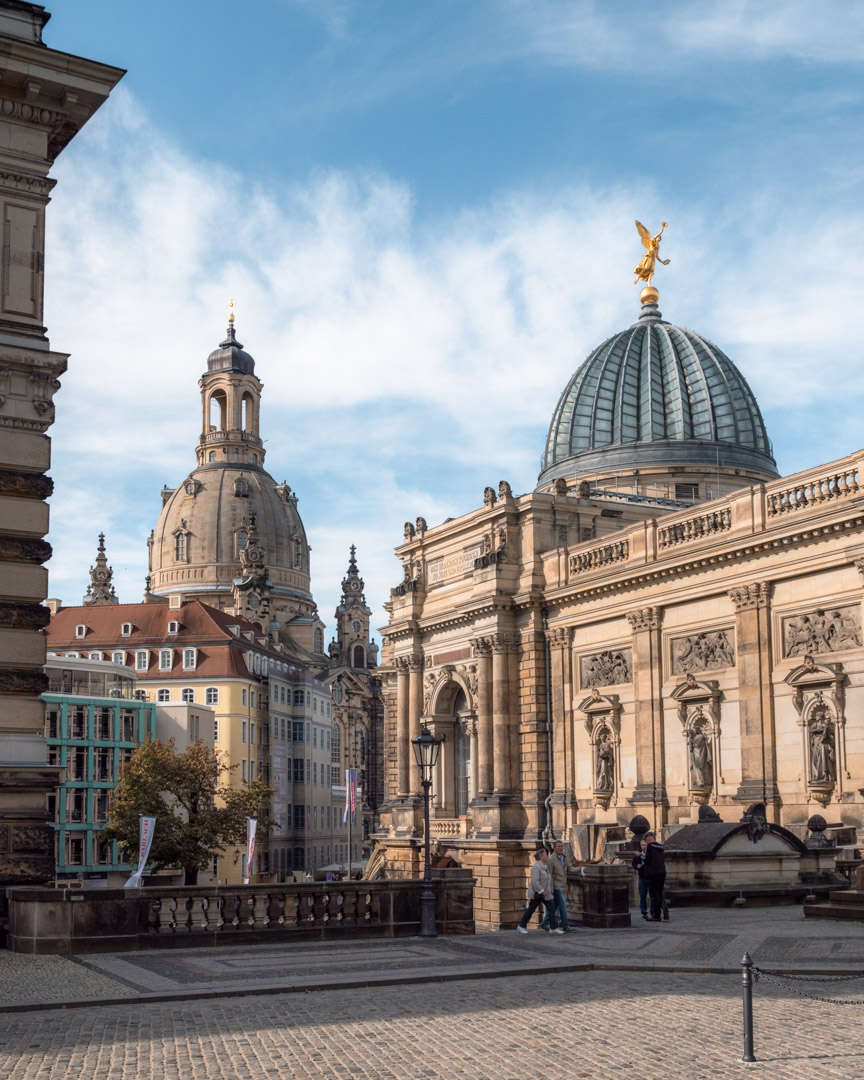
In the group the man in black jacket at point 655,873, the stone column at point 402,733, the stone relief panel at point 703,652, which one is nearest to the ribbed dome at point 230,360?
the stone column at point 402,733

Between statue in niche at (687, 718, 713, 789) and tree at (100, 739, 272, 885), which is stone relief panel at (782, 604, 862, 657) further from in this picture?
tree at (100, 739, 272, 885)

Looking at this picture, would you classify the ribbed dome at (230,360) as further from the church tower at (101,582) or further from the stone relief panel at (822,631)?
the stone relief panel at (822,631)

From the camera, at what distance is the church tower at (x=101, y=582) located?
148375 millimetres

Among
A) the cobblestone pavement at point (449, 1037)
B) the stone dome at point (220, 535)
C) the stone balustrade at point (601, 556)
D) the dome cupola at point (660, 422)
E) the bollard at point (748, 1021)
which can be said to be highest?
the stone dome at point (220, 535)

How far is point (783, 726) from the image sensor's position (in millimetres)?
41281

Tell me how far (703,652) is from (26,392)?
29786mm

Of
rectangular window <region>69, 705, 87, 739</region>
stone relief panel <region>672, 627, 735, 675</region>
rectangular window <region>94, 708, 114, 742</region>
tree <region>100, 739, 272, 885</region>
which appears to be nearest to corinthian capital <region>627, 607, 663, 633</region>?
stone relief panel <region>672, 627, 735, 675</region>

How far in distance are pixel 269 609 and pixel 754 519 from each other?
9915 cm

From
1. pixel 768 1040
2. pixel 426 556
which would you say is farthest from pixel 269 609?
pixel 768 1040

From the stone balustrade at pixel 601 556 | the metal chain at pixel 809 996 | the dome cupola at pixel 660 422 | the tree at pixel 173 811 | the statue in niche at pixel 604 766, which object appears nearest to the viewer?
the metal chain at pixel 809 996

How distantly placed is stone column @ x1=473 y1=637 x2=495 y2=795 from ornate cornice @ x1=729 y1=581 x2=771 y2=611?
1446 centimetres

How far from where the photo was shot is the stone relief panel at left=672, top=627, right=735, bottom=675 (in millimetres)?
44062

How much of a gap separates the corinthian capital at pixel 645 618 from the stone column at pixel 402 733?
637 inches

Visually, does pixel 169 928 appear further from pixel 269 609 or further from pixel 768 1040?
pixel 269 609
